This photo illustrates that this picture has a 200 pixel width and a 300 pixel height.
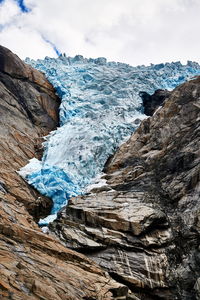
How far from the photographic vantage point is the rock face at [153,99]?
3014cm

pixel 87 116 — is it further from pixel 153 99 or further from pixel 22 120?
pixel 153 99

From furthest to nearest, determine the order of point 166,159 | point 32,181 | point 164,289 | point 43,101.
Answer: point 43,101 < point 32,181 < point 166,159 < point 164,289

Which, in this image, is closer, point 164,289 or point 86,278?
point 86,278

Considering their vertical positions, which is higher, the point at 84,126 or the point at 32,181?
the point at 84,126

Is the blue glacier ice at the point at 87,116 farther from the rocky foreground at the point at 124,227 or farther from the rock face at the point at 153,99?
the rocky foreground at the point at 124,227

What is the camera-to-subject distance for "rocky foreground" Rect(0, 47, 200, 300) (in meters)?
10.2

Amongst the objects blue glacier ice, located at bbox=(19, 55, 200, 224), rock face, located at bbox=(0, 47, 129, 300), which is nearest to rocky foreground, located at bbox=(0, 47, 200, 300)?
rock face, located at bbox=(0, 47, 129, 300)

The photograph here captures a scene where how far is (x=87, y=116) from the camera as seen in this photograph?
28672 millimetres

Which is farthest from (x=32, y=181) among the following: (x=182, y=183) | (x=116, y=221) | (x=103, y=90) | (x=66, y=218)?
(x=103, y=90)

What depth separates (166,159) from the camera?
17.6 m

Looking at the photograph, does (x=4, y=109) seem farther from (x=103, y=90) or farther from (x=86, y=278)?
(x=86, y=278)

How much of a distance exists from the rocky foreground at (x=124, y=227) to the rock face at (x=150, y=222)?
4cm

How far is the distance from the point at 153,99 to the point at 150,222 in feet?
64.4

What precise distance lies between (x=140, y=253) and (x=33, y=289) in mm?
5191
